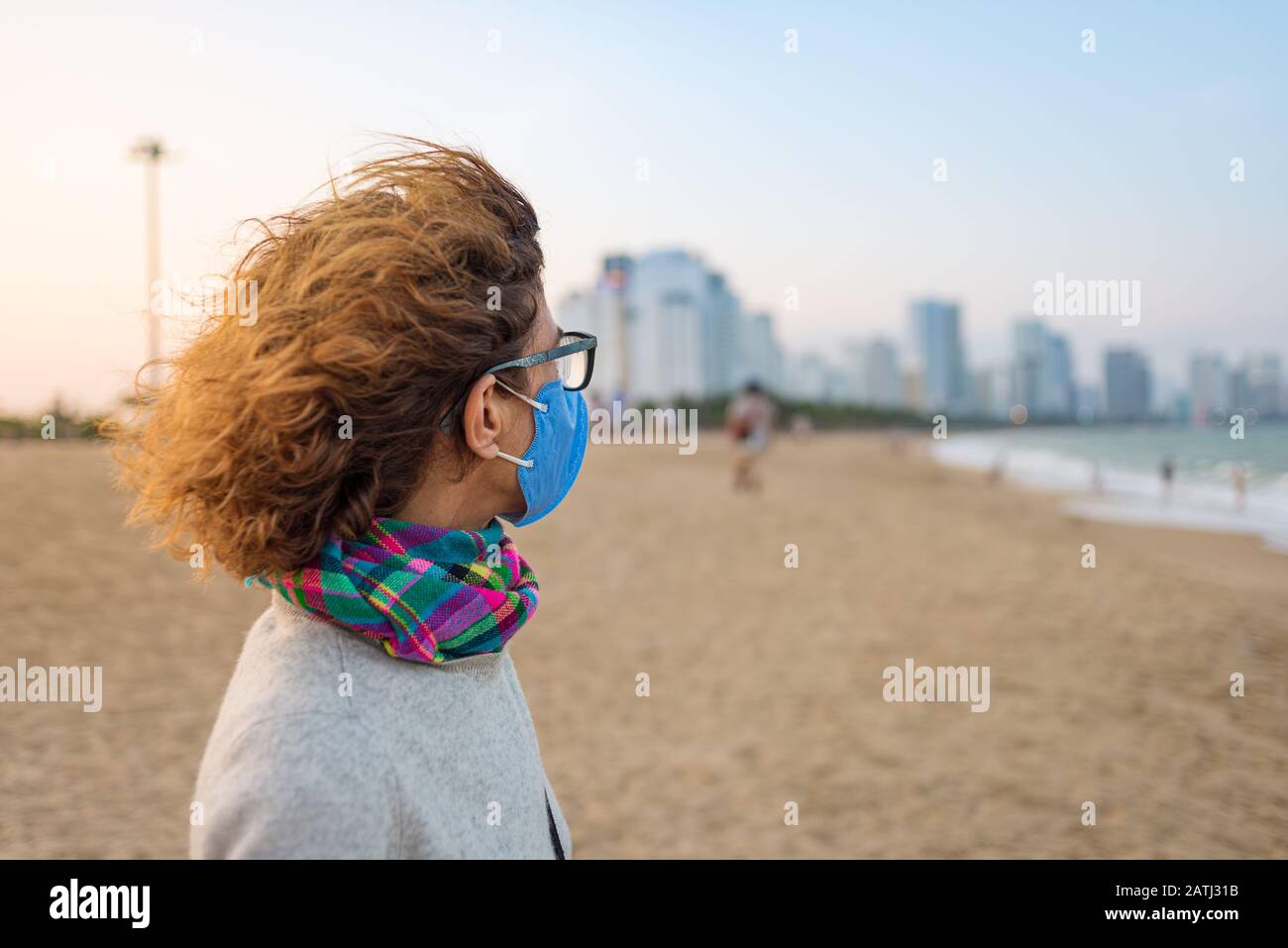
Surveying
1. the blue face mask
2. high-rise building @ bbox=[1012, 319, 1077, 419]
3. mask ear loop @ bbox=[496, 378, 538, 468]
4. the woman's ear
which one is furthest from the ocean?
high-rise building @ bbox=[1012, 319, 1077, 419]

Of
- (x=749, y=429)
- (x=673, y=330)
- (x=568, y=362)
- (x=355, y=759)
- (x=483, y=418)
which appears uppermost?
(x=673, y=330)

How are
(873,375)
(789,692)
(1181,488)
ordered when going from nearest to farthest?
(789,692)
(1181,488)
(873,375)

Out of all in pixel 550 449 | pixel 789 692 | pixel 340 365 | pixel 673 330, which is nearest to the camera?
pixel 340 365

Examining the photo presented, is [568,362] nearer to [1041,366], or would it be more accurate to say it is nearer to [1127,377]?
→ [1041,366]

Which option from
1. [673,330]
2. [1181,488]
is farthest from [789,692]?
[673,330]

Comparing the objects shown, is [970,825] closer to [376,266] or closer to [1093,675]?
[1093,675]

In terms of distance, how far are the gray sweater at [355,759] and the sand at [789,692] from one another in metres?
1.33

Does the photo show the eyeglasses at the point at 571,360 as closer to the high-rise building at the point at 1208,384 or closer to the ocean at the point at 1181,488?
the ocean at the point at 1181,488

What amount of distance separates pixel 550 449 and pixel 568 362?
16 centimetres

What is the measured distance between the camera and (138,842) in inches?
165

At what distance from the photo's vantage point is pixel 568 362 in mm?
1514
